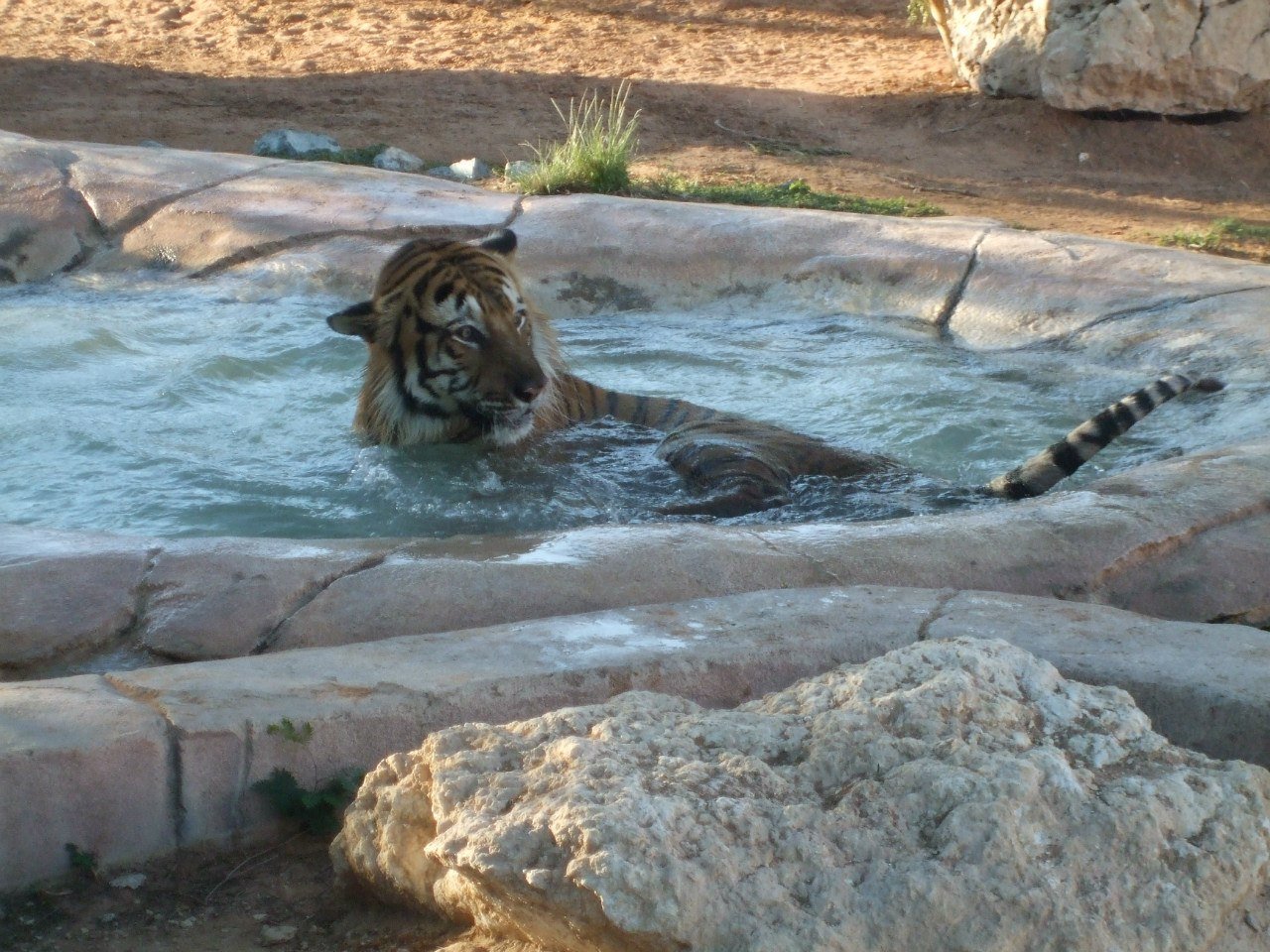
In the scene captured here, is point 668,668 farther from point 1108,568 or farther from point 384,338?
point 384,338

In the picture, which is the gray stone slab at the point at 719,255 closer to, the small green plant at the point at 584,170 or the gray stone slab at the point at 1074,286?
the gray stone slab at the point at 1074,286

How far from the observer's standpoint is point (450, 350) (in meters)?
5.17

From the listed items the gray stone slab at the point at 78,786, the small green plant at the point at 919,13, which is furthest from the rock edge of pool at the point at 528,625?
the small green plant at the point at 919,13

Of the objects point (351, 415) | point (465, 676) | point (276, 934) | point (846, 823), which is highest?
point (846, 823)

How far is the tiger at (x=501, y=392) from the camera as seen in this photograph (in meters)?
4.88

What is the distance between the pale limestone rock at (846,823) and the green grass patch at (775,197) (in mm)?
7000

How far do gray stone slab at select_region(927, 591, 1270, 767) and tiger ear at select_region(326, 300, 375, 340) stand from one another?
8.96 ft

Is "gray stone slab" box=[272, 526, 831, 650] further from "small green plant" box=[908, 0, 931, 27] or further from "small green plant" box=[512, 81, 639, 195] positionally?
"small green plant" box=[908, 0, 931, 27]

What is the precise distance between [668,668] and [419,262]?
280cm

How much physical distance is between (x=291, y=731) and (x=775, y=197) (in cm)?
720

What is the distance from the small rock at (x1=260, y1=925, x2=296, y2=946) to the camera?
2367mm

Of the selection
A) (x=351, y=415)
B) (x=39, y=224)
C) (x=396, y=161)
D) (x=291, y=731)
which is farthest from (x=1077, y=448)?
(x=396, y=161)

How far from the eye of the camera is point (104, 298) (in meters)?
7.45

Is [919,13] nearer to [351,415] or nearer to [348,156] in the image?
[348,156]
